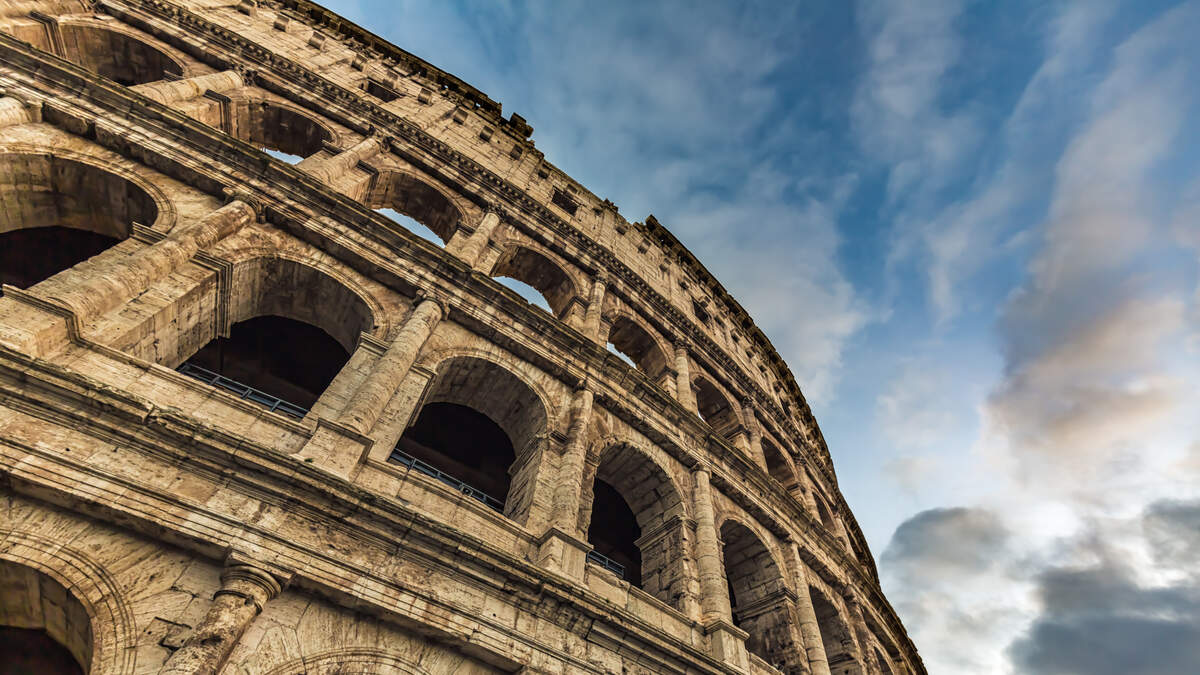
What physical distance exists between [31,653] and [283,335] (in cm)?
690

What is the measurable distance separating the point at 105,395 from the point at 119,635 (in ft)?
Result: 7.59

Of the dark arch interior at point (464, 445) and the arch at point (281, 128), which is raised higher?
the arch at point (281, 128)

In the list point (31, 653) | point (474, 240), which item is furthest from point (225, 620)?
point (474, 240)

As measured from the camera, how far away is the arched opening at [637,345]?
1583 centimetres

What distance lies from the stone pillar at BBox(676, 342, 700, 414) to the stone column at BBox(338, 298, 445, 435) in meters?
6.76

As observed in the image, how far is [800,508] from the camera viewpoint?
46.9ft

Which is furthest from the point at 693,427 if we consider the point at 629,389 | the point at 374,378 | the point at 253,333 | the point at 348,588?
the point at 253,333

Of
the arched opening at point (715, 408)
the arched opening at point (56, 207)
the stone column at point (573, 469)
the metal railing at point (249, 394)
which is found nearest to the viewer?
the metal railing at point (249, 394)

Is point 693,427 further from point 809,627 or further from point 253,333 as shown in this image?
point 253,333

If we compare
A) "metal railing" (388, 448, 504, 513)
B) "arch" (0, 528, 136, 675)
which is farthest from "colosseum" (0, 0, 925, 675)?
"metal railing" (388, 448, 504, 513)

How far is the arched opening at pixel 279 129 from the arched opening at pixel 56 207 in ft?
15.3

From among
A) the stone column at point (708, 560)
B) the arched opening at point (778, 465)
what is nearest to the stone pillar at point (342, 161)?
the stone column at point (708, 560)

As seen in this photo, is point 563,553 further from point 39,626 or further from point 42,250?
point 42,250

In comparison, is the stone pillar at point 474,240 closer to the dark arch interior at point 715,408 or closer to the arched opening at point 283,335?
the arched opening at point 283,335
